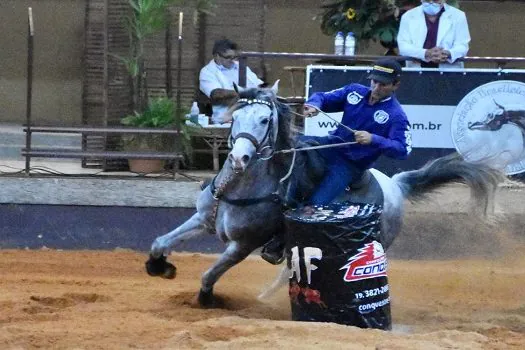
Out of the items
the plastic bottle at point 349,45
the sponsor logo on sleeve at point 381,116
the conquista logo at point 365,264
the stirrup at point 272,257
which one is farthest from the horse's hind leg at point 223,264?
the plastic bottle at point 349,45

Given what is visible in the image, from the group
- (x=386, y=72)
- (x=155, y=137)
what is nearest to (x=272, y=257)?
(x=386, y=72)

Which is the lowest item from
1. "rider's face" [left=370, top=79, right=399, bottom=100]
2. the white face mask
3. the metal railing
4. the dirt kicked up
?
the dirt kicked up

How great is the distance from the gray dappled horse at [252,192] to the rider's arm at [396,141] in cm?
49

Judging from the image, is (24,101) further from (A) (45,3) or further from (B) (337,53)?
(B) (337,53)

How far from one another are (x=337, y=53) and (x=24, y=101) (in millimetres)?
4693

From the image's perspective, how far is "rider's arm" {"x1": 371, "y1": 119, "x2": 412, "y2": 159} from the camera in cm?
837

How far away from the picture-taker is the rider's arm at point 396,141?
329 inches

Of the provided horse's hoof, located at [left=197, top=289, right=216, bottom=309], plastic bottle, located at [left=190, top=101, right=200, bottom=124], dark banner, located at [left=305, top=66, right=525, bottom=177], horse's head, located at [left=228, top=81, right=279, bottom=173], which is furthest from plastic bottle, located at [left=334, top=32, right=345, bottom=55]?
horse's hoof, located at [left=197, top=289, right=216, bottom=309]

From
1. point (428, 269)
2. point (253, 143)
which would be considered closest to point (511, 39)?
point (428, 269)

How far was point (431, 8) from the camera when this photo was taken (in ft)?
38.6

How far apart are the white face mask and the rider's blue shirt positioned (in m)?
3.26

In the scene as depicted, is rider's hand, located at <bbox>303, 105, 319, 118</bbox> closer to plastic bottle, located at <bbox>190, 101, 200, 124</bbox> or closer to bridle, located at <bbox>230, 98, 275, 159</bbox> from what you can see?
bridle, located at <bbox>230, 98, 275, 159</bbox>

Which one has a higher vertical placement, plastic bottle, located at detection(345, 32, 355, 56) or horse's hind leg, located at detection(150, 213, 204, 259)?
plastic bottle, located at detection(345, 32, 355, 56)

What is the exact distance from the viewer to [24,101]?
48.0 feet
